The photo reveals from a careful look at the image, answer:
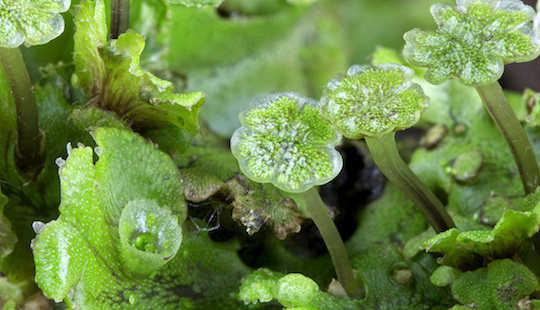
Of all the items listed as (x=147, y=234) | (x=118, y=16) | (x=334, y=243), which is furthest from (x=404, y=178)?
(x=118, y=16)

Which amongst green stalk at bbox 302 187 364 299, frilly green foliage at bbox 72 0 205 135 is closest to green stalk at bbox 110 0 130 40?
frilly green foliage at bbox 72 0 205 135

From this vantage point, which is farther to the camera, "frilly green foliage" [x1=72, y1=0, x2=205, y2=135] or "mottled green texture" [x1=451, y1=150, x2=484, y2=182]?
"mottled green texture" [x1=451, y1=150, x2=484, y2=182]

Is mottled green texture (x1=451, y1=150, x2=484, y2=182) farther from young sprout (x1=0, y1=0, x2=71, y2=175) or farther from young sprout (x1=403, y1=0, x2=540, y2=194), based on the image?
young sprout (x1=0, y1=0, x2=71, y2=175)

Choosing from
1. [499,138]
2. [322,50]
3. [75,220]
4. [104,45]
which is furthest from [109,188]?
[322,50]

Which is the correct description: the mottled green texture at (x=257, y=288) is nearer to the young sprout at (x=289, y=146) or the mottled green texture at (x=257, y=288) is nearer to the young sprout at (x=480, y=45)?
the young sprout at (x=289, y=146)

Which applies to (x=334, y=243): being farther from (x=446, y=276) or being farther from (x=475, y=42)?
(x=475, y=42)

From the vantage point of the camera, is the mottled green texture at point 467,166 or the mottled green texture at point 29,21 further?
the mottled green texture at point 467,166

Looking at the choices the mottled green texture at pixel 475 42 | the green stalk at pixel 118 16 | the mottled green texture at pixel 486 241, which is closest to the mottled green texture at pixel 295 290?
the mottled green texture at pixel 486 241
